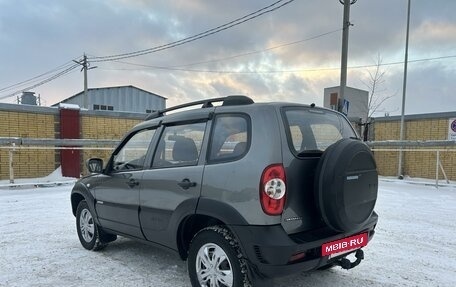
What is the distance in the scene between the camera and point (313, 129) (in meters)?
3.63

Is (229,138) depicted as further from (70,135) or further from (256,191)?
(70,135)

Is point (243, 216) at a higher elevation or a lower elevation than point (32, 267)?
higher

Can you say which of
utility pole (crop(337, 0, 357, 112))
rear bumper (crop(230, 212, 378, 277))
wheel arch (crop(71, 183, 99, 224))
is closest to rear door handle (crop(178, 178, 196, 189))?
rear bumper (crop(230, 212, 378, 277))

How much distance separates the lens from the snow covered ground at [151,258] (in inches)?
160

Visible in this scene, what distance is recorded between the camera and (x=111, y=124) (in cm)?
1595

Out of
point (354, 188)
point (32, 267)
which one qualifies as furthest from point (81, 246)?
point (354, 188)

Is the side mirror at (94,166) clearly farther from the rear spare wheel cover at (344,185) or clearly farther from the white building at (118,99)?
the white building at (118,99)

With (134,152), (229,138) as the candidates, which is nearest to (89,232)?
(134,152)

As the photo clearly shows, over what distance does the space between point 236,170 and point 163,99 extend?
3666 cm

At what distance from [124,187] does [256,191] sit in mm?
2101

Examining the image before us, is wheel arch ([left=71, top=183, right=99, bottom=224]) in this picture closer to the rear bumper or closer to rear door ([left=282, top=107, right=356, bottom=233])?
the rear bumper

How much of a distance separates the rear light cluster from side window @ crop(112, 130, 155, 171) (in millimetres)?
1839

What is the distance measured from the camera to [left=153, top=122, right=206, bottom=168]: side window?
372 centimetres

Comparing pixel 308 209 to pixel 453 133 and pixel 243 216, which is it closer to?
pixel 243 216
